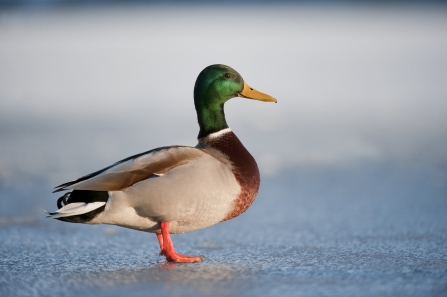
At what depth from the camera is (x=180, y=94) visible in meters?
13.1

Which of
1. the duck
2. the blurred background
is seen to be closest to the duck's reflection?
the duck

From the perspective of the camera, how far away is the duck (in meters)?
3.84

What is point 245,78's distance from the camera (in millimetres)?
11914

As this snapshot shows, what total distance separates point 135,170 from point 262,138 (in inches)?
194

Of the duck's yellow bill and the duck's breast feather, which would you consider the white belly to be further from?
the duck's yellow bill

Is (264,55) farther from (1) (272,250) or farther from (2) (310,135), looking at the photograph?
(1) (272,250)

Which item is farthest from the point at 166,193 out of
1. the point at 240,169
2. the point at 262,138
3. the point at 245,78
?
the point at 245,78

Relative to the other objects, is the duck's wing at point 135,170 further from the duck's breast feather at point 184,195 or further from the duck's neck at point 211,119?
the duck's neck at point 211,119

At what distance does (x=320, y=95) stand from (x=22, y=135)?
5150 millimetres

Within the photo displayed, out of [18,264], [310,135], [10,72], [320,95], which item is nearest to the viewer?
[18,264]

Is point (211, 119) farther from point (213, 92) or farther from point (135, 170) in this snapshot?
point (135, 170)

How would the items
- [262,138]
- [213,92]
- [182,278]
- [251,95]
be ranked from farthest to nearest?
1. [262,138]
2. [251,95]
3. [213,92]
4. [182,278]

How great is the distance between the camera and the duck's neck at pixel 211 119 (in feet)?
14.5

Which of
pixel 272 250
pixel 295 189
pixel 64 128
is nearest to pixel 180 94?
pixel 64 128
